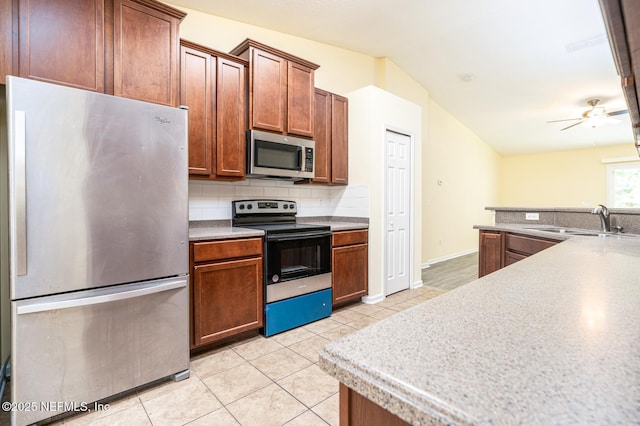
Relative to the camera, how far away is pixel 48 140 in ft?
5.14

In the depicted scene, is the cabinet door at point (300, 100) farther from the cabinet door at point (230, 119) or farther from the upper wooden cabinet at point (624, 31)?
the upper wooden cabinet at point (624, 31)

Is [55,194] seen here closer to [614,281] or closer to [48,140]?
[48,140]

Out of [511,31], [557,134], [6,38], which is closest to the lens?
[6,38]

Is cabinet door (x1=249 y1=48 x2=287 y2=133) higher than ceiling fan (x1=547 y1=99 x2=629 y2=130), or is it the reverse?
ceiling fan (x1=547 y1=99 x2=629 y2=130)

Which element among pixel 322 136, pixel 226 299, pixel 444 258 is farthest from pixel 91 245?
pixel 444 258

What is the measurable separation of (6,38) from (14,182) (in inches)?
34.0

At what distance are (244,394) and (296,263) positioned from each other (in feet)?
4.04

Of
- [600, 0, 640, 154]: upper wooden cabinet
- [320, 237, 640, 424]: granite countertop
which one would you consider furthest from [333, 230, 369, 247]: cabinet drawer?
[600, 0, 640, 154]: upper wooden cabinet

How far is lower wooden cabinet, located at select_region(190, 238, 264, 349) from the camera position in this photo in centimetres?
227

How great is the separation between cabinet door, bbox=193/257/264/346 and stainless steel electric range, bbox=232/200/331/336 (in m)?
0.10

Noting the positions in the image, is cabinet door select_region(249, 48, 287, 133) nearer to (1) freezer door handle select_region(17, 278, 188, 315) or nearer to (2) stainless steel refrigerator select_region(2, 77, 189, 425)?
(2) stainless steel refrigerator select_region(2, 77, 189, 425)

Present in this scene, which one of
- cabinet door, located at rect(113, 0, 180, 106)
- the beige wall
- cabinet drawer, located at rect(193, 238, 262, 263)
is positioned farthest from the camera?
the beige wall

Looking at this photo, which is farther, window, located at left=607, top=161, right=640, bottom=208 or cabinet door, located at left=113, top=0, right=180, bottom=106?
window, located at left=607, top=161, right=640, bottom=208

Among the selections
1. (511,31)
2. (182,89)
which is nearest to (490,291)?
(182,89)
